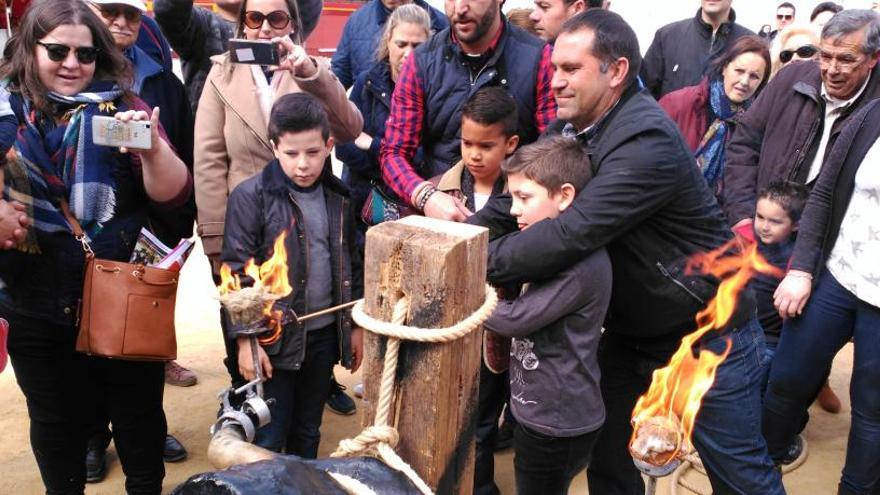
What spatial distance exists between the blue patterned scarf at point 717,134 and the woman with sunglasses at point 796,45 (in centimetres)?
43

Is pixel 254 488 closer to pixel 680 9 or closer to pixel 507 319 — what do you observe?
pixel 507 319

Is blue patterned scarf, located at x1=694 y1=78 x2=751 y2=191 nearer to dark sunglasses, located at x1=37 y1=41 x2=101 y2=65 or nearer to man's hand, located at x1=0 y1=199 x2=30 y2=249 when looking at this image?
dark sunglasses, located at x1=37 y1=41 x2=101 y2=65

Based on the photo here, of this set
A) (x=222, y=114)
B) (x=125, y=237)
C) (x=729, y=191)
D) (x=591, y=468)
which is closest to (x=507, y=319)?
(x=591, y=468)

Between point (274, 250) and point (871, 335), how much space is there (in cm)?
236

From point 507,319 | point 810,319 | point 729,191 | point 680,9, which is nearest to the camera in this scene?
point 507,319

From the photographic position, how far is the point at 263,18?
333 cm

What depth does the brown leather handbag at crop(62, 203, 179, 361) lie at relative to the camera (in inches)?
105

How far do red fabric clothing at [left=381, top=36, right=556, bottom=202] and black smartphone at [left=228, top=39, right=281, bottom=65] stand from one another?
642 mm

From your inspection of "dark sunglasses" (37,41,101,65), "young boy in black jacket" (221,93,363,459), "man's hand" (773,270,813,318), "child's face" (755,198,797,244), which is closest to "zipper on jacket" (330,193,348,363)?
"young boy in black jacket" (221,93,363,459)

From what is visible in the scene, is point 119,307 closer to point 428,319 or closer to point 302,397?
point 302,397

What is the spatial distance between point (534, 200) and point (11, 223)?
1718 millimetres

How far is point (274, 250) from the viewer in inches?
118

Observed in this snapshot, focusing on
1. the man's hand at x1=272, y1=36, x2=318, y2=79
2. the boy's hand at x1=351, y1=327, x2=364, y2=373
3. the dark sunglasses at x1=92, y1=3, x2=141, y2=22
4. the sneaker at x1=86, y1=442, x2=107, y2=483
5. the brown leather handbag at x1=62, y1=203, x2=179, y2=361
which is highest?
the dark sunglasses at x1=92, y1=3, x2=141, y2=22

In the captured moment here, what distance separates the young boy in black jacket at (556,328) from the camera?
7.90ft
